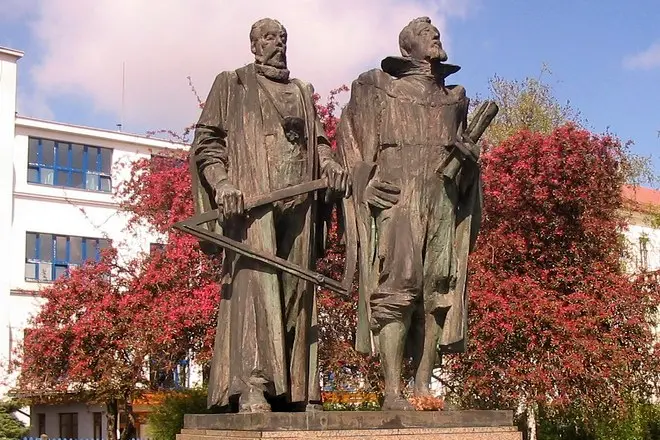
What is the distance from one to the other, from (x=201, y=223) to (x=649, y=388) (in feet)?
51.5

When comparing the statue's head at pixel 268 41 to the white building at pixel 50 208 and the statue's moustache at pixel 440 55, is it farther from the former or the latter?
the white building at pixel 50 208

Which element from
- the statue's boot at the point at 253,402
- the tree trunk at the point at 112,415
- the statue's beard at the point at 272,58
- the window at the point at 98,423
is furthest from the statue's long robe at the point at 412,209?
the window at the point at 98,423

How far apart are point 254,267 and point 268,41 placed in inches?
69.4

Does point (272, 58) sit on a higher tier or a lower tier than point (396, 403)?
higher

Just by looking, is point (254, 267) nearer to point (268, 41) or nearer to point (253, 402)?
point (253, 402)

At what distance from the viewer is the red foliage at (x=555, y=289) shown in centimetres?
1827

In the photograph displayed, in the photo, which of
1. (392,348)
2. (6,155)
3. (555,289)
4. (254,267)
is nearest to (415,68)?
(254,267)

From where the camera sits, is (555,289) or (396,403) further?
(555,289)

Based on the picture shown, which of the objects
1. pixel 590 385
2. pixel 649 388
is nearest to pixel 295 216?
pixel 590 385

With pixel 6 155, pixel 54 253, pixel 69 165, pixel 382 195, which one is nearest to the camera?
pixel 382 195

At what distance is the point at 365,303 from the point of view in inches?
274

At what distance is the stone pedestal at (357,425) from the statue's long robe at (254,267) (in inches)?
16.4

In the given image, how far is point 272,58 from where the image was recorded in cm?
733

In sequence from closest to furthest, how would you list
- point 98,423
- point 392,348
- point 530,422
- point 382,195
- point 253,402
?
1. point 253,402
2. point 392,348
3. point 382,195
4. point 530,422
5. point 98,423
